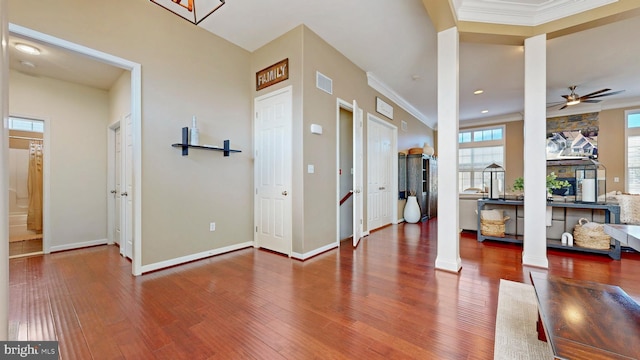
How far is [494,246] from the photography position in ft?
12.6

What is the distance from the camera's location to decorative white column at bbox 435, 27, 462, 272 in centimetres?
280

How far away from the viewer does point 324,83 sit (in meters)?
3.65

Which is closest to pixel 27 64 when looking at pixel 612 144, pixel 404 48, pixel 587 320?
pixel 404 48

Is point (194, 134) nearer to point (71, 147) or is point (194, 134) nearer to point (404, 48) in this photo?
point (71, 147)

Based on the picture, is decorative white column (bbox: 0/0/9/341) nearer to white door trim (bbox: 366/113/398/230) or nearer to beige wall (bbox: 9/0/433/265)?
beige wall (bbox: 9/0/433/265)

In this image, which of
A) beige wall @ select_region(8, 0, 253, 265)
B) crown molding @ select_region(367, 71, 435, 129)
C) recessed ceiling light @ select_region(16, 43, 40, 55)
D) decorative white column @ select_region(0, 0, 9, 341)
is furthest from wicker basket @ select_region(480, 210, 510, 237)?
recessed ceiling light @ select_region(16, 43, 40, 55)

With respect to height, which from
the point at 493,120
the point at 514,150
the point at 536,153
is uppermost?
the point at 493,120

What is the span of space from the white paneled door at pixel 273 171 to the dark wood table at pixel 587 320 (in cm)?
265

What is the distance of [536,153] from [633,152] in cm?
626

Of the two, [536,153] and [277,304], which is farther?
[536,153]

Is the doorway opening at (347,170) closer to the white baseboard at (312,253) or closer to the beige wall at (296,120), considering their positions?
the white baseboard at (312,253)

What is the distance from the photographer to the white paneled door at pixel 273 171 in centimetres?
345

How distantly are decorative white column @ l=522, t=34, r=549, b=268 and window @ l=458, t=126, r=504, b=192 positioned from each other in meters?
5.54

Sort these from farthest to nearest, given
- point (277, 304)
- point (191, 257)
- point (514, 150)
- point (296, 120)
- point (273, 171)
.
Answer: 1. point (514, 150)
2. point (273, 171)
3. point (296, 120)
4. point (191, 257)
5. point (277, 304)
